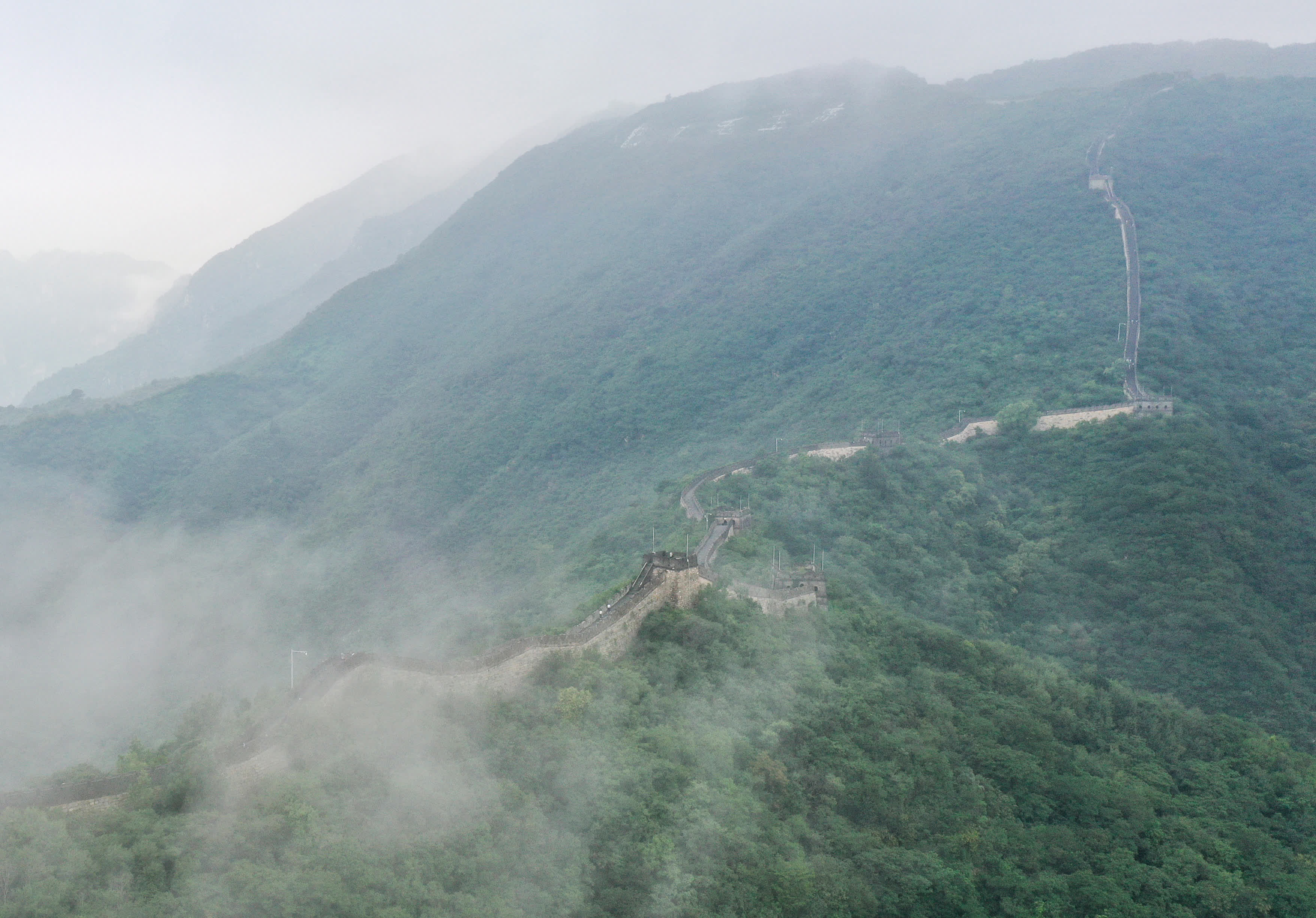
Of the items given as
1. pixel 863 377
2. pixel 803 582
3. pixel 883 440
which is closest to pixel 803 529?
pixel 803 582

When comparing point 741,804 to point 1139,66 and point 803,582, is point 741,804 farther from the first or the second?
point 1139,66

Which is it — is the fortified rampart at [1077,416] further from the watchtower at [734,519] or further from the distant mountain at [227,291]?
the distant mountain at [227,291]

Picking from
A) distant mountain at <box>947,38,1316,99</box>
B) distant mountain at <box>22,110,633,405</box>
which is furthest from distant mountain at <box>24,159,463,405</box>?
distant mountain at <box>947,38,1316,99</box>

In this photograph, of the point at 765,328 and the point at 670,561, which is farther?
the point at 765,328

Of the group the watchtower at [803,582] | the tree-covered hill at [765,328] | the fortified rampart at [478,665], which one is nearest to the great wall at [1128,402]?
the tree-covered hill at [765,328]

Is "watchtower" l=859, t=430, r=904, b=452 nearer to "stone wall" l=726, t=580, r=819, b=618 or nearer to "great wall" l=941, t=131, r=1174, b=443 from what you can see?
"great wall" l=941, t=131, r=1174, b=443
